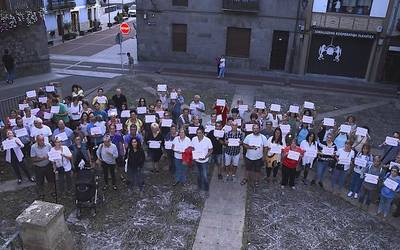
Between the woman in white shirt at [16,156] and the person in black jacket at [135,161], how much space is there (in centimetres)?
305

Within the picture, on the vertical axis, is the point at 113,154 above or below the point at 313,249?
above

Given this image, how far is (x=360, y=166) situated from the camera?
1054 cm

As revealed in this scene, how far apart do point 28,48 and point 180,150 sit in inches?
677

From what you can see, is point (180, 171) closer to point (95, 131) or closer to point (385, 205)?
point (95, 131)

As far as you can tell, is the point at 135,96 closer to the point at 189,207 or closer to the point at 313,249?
the point at 189,207

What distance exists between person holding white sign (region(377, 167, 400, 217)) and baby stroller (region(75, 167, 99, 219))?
7.76m

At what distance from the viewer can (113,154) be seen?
1048 centimetres

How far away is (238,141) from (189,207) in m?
2.42

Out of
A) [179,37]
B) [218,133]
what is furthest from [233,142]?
[179,37]

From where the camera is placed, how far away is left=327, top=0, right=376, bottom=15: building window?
80.2ft

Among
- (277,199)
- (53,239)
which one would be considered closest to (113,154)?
(53,239)

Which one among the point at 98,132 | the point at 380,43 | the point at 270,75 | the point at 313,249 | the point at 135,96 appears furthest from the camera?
the point at 270,75

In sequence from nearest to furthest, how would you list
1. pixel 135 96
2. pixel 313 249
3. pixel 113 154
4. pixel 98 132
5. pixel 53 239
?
pixel 53 239 → pixel 313 249 → pixel 113 154 → pixel 98 132 → pixel 135 96

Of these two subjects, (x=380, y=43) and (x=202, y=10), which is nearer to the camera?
(x=380, y=43)
